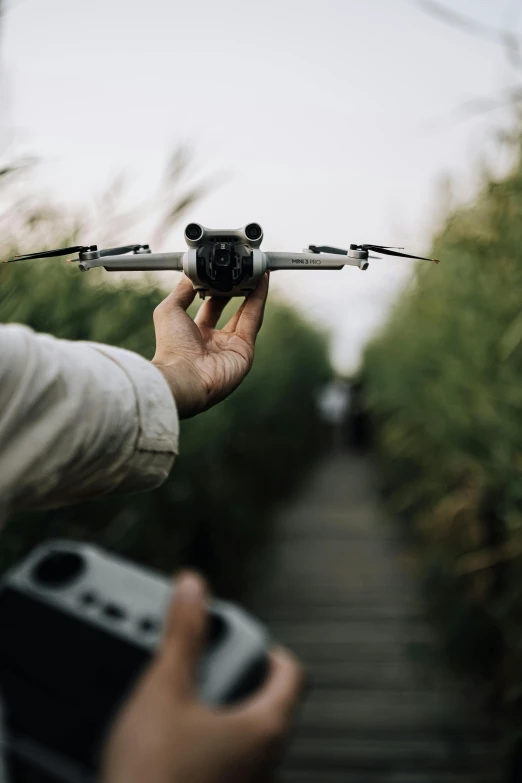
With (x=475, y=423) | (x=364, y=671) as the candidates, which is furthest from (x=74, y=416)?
(x=364, y=671)

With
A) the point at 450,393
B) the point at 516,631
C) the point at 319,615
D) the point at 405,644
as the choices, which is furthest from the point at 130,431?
the point at 319,615

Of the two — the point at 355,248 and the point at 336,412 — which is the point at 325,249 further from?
the point at 336,412


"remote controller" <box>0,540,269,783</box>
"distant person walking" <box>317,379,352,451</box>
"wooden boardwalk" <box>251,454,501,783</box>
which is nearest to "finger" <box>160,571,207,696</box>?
"remote controller" <box>0,540,269,783</box>

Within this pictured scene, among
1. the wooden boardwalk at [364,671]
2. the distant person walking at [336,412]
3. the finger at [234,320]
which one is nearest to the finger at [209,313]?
the finger at [234,320]

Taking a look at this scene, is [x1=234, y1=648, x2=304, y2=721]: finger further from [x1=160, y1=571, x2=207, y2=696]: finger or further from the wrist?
the wrist

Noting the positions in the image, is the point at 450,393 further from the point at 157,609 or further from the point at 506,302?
the point at 157,609
